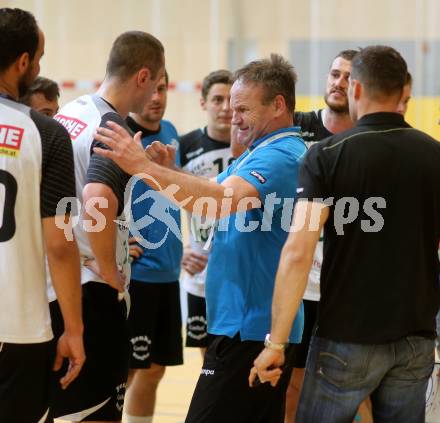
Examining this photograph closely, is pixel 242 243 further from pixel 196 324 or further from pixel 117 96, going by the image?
pixel 196 324

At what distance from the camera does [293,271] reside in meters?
2.92

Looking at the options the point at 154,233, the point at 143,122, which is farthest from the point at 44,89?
the point at 154,233

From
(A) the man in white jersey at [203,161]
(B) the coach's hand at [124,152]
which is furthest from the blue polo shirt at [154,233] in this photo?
(B) the coach's hand at [124,152]

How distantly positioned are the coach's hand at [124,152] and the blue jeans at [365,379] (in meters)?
0.95

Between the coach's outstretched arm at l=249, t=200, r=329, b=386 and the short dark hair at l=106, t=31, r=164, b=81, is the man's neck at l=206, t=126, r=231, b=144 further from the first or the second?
the coach's outstretched arm at l=249, t=200, r=329, b=386

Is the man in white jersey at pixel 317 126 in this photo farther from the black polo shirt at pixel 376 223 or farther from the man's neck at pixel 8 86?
the man's neck at pixel 8 86

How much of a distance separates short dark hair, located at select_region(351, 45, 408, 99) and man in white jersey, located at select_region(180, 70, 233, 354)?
8.71ft

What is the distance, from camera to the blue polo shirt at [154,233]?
16.9ft

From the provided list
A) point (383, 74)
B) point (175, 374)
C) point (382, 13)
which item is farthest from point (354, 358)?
point (382, 13)

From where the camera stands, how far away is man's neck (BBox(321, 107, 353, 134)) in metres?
4.82

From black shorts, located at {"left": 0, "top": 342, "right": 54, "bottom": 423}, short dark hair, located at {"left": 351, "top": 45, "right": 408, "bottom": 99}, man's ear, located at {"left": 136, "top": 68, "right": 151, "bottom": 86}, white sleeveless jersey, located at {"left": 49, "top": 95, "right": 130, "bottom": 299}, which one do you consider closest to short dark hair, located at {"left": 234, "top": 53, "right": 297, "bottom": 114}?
man's ear, located at {"left": 136, "top": 68, "right": 151, "bottom": 86}

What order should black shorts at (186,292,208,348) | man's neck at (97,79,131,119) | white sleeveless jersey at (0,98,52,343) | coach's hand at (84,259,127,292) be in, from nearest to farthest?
1. white sleeveless jersey at (0,98,52,343)
2. coach's hand at (84,259,127,292)
3. man's neck at (97,79,131,119)
4. black shorts at (186,292,208,348)

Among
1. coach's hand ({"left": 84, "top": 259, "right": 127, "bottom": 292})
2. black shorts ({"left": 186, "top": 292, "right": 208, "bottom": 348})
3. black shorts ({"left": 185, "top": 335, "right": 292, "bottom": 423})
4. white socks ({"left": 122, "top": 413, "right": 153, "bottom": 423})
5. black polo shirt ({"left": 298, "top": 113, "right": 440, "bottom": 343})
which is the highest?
black polo shirt ({"left": 298, "top": 113, "right": 440, "bottom": 343})

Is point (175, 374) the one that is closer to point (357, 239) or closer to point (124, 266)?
point (124, 266)
